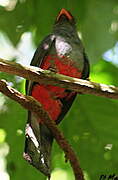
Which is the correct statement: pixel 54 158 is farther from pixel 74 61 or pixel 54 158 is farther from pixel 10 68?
pixel 10 68

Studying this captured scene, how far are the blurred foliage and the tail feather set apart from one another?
11 cm

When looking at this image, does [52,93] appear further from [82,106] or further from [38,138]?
[38,138]

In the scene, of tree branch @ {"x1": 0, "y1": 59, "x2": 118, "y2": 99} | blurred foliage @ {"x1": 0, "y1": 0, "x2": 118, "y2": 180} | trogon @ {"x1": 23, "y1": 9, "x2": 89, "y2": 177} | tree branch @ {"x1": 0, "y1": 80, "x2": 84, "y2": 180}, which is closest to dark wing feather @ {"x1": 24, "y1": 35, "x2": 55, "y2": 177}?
trogon @ {"x1": 23, "y1": 9, "x2": 89, "y2": 177}

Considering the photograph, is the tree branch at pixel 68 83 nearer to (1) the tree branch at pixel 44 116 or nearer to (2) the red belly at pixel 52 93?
(1) the tree branch at pixel 44 116

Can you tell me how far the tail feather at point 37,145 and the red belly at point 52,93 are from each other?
180 millimetres

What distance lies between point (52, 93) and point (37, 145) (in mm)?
465

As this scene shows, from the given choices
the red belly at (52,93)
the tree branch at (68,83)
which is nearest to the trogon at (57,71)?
the red belly at (52,93)

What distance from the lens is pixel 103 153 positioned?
320 centimetres

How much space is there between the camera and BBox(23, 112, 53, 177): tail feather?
2.86m

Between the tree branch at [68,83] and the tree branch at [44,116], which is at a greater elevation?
the tree branch at [68,83]

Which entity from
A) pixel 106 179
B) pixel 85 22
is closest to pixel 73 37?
pixel 85 22

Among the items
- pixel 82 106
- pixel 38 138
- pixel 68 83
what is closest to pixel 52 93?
pixel 82 106

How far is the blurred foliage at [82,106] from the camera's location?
10.4ft

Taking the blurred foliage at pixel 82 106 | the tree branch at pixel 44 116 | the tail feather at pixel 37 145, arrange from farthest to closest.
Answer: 1. the blurred foliage at pixel 82 106
2. the tail feather at pixel 37 145
3. the tree branch at pixel 44 116
